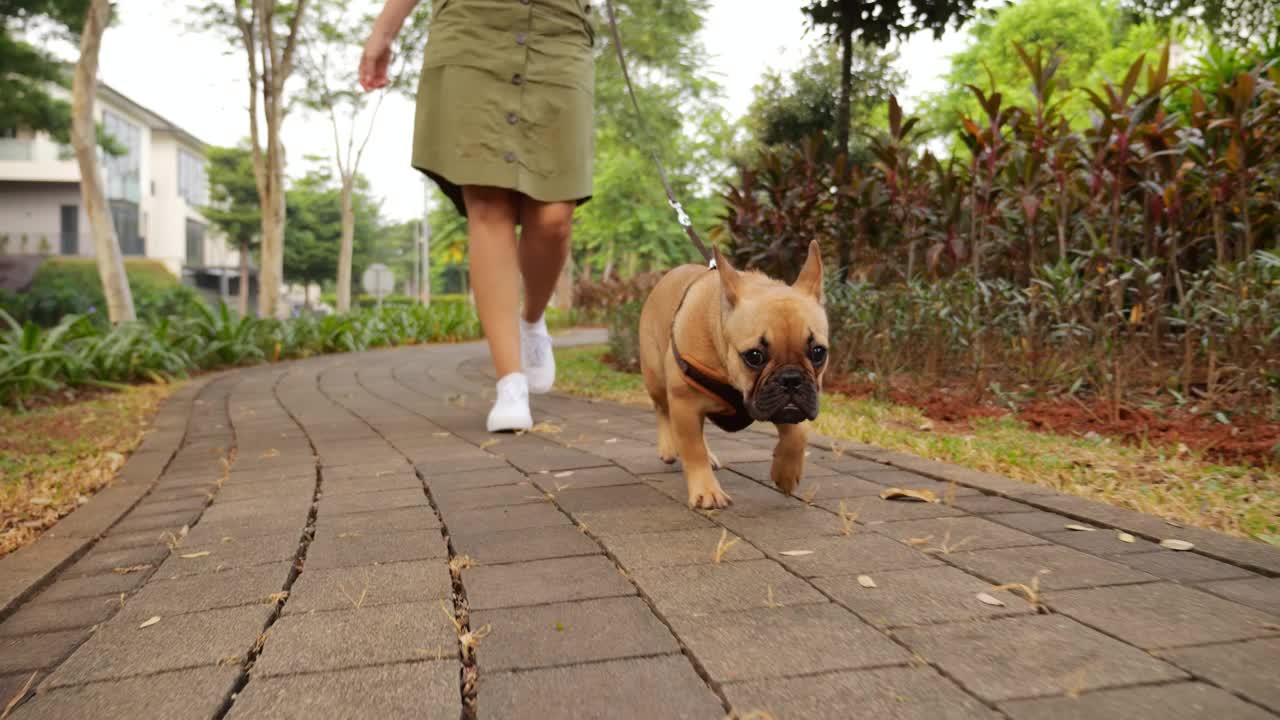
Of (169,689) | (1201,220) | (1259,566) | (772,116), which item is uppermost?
(772,116)

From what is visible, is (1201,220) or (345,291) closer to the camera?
(1201,220)

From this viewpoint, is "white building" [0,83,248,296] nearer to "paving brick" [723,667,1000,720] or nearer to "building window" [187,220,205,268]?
"building window" [187,220,205,268]

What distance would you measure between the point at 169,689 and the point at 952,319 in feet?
16.0

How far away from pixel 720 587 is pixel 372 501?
58.7 inches

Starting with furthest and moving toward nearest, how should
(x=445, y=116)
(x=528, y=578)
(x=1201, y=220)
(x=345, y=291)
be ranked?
(x=345, y=291) → (x=1201, y=220) → (x=445, y=116) → (x=528, y=578)

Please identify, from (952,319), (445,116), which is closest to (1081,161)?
(952,319)

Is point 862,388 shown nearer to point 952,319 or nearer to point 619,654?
point 952,319

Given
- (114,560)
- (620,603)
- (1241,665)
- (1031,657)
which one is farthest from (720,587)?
(114,560)

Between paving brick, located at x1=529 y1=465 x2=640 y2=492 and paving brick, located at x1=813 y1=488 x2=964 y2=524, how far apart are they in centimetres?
76

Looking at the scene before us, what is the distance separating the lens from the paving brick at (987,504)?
2.83 meters

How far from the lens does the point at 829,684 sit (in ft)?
5.20

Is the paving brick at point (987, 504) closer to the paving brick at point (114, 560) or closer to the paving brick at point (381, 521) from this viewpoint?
the paving brick at point (381, 521)

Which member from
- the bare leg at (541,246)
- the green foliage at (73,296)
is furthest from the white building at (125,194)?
the bare leg at (541,246)

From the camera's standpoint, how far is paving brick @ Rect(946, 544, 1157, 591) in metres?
2.13
